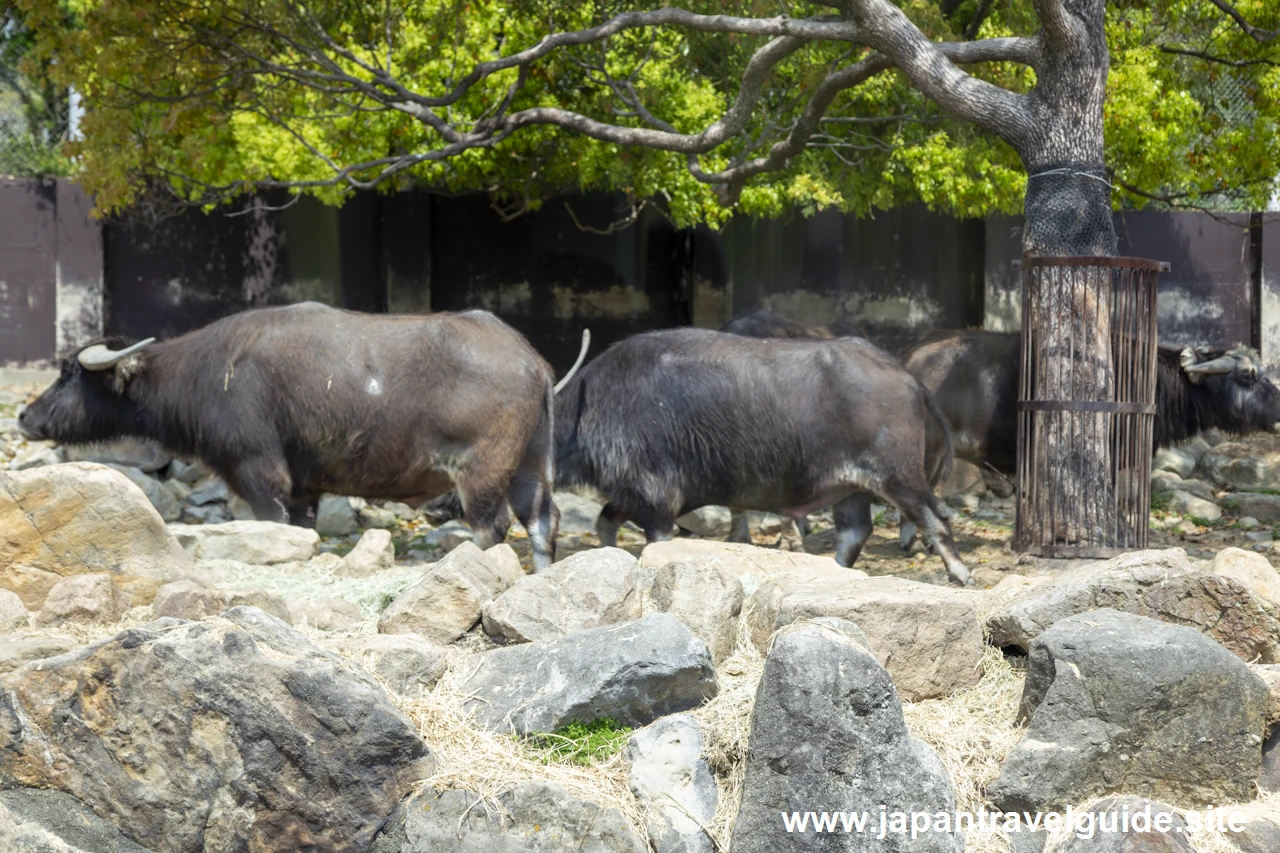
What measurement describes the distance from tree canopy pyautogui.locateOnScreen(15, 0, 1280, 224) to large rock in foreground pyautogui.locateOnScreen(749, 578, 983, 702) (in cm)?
478

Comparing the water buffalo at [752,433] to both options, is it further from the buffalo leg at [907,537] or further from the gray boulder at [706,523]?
the gray boulder at [706,523]

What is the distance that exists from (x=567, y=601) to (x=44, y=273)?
1035 cm

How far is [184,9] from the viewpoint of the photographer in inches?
379

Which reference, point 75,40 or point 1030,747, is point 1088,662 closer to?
point 1030,747

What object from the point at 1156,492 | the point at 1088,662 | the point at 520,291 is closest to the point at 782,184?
the point at 520,291

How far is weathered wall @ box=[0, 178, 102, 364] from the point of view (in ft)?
44.9

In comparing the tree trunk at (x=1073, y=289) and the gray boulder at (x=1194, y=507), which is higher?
the tree trunk at (x=1073, y=289)

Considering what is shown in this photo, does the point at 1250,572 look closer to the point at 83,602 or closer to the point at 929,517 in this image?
the point at 929,517

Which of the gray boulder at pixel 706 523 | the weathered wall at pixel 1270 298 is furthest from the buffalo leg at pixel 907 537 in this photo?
the weathered wall at pixel 1270 298

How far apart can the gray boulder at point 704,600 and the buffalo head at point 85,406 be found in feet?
16.1

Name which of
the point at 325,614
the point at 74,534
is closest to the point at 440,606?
the point at 325,614

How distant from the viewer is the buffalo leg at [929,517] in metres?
7.93

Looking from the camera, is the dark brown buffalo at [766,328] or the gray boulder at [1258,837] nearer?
the gray boulder at [1258,837]

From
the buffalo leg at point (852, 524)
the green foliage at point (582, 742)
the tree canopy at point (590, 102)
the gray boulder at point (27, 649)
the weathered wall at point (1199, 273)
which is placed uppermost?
the tree canopy at point (590, 102)
